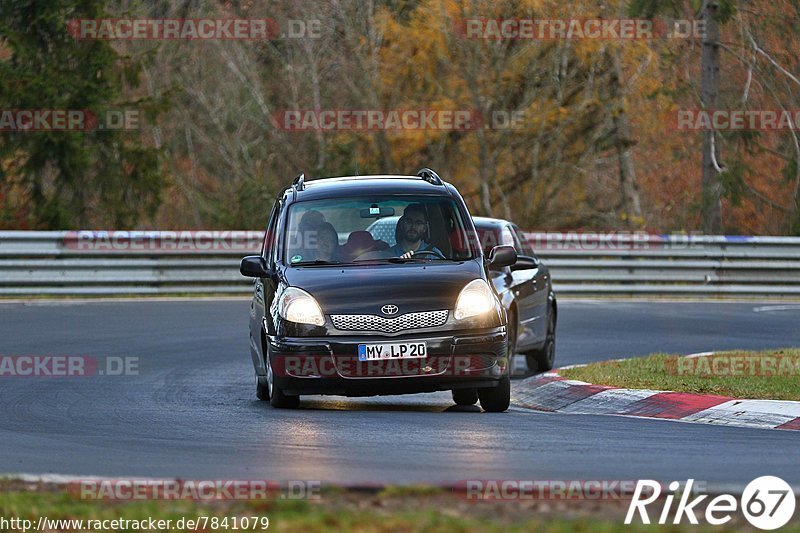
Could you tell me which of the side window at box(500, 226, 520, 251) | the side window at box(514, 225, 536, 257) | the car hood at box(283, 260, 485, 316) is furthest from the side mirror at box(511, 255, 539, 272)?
the car hood at box(283, 260, 485, 316)

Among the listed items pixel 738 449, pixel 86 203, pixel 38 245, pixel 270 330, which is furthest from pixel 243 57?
pixel 738 449

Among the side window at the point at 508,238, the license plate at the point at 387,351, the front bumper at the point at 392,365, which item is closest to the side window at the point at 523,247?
the side window at the point at 508,238

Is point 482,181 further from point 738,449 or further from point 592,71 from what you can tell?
point 738,449

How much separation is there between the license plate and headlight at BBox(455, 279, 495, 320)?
465mm

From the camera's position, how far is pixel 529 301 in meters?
16.2

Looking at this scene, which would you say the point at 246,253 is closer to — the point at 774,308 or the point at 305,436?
the point at 774,308

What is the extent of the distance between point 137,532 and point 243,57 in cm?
3938

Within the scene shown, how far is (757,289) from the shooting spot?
1094 inches

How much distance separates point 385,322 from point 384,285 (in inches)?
13.7

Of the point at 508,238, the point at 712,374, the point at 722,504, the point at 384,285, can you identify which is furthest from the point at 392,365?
the point at 508,238

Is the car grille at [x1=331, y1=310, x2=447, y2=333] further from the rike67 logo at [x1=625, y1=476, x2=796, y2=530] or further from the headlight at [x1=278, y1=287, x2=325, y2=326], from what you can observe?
the rike67 logo at [x1=625, y1=476, x2=796, y2=530]

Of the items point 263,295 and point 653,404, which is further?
point 263,295

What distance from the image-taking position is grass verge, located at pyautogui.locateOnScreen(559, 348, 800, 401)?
12609mm

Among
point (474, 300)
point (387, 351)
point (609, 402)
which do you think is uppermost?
point (474, 300)
